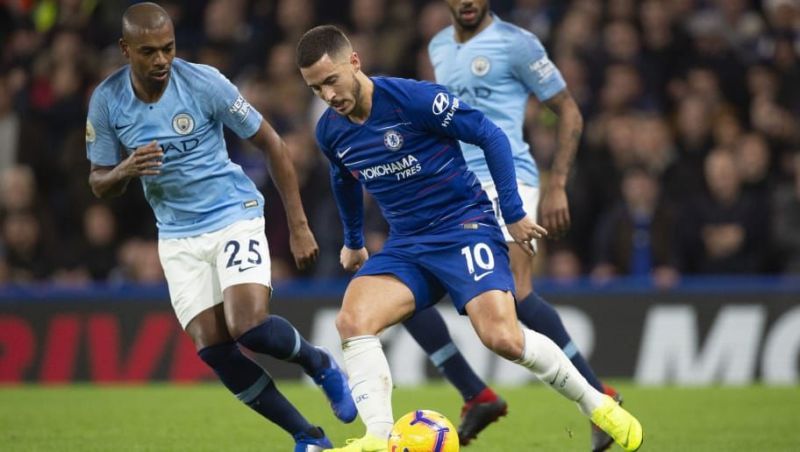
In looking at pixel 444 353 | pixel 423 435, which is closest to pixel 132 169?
pixel 423 435

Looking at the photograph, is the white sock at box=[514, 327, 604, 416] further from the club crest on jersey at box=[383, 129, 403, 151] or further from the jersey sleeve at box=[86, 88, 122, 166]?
the jersey sleeve at box=[86, 88, 122, 166]

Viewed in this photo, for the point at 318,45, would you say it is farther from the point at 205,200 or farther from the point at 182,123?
the point at 205,200

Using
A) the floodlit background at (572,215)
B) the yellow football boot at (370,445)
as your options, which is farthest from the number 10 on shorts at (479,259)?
the floodlit background at (572,215)

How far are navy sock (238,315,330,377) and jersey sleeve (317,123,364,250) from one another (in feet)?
1.91

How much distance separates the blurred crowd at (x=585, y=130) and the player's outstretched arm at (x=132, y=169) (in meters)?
6.19

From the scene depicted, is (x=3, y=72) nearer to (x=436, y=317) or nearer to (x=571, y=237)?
(x=571, y=237)

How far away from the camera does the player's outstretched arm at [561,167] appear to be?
703cm

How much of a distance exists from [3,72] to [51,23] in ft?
2.94

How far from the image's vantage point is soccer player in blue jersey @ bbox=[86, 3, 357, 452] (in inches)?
254

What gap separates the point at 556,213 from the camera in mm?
7043

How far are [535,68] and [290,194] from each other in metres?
1.75

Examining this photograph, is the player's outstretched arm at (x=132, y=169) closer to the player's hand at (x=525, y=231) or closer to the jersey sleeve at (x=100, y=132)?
the jersey sleeve at (x=100, y=132)

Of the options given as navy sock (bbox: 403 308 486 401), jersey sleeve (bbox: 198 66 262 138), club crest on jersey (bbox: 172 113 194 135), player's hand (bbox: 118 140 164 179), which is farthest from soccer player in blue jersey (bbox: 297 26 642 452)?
navy sock (bbox: 403 308 486 401)

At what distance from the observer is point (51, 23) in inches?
624
